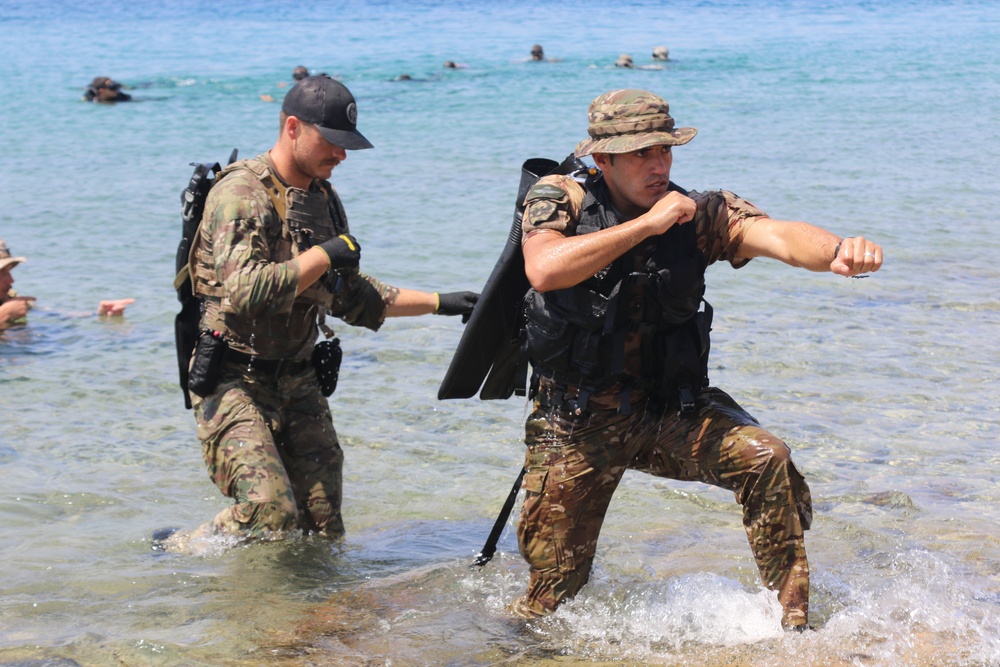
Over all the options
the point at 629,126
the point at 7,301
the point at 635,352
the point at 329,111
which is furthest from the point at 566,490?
the point at 7,301

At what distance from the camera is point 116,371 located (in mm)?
8555

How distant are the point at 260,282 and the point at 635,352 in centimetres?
143

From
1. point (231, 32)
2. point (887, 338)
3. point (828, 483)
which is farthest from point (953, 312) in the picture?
point (231, 32)

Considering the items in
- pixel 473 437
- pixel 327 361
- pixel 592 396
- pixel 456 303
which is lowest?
pixel 473 437

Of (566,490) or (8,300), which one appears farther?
(8,300)

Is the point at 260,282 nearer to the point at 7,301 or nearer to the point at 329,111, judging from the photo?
the point at 329,111

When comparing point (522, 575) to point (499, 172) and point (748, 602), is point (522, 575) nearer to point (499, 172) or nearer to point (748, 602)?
point (748, 602)

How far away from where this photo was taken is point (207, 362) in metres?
4.83

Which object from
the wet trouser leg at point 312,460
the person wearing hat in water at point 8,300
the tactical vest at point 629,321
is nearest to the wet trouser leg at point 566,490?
the tactical vest at point 629,321

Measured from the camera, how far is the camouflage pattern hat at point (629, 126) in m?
4.02

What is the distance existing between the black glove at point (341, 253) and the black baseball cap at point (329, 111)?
15.6 inches

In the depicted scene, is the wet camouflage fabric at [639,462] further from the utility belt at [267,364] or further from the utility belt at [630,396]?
the utility belt at [267,364]

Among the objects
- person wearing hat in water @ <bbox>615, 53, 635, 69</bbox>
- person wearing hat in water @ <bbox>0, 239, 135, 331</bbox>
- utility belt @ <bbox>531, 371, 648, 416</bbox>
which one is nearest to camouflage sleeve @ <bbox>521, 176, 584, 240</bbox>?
utility belt @ <bbox>531, 371, 648, 416</bbox>

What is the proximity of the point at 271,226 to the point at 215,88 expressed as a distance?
84.8ft
